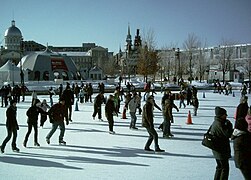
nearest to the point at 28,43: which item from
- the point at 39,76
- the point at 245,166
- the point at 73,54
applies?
the point at 73,54

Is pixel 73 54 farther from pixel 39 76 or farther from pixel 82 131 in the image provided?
pixel 82 131

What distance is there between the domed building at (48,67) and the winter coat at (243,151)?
55.1m

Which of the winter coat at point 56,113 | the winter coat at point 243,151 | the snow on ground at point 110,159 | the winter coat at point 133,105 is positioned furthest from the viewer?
the winter coat at point 133,105

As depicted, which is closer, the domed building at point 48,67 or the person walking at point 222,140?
the person walking at point 222,140

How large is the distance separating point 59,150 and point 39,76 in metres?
50.6

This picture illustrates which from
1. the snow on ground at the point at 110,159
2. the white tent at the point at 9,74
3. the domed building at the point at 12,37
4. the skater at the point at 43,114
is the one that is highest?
the domed building at the point at 12,37

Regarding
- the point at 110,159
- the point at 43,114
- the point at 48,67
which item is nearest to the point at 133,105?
the point at 43,114

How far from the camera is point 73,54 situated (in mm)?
133750

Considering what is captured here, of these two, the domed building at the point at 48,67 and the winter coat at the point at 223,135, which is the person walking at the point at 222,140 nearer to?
the winter coat at the point at 223,135

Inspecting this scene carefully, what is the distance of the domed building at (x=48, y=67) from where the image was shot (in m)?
58.3

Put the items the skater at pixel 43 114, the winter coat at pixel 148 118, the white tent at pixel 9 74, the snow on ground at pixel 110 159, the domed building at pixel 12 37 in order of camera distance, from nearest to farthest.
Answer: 1. the snow on ground at pixel 110 159
2. the winter coat at pixel 148 118
3. the skater at pixel 43 114
4. the white tent at pixel 9 74
5. the domed building at pixel 12 37

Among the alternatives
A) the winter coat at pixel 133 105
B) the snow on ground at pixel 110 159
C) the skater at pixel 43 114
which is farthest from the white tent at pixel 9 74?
the winter coat at pixel 133 105

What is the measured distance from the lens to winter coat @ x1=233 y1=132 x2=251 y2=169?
4828mm

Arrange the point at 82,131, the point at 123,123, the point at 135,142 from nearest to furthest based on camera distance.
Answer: the point at 135,142, the point at 82,131, the point at 123,123
